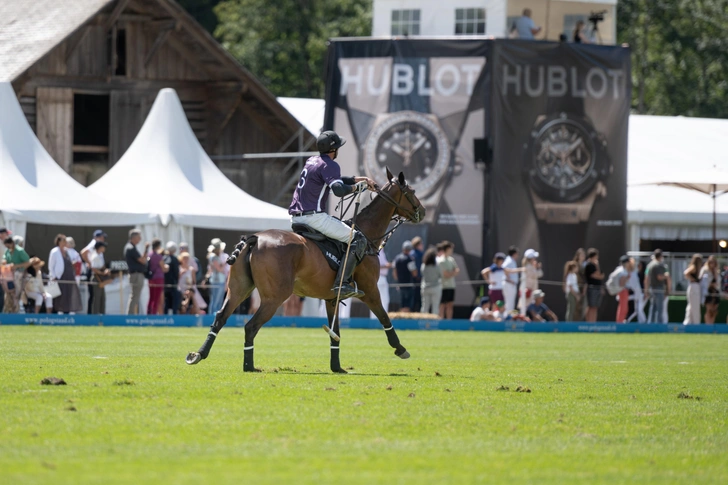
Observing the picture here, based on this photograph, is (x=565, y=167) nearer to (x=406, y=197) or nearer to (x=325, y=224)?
(x=406, y=197)

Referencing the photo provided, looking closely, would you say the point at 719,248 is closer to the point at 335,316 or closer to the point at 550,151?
the point at 550,151

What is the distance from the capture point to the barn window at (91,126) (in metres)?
41.2

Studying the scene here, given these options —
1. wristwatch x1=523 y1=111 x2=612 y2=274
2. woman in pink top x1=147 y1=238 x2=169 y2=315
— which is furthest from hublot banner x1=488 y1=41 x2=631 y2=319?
woman in pink top x1=147 y1=238 x2=169 y2=315

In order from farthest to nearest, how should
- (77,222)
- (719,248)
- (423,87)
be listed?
1. (719,248)
2. (423,87)
3. (77,222)

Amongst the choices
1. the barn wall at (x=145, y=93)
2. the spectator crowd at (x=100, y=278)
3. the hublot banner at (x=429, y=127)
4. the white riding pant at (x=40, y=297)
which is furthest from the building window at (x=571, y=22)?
the white riding pant at (x=40, y=297)

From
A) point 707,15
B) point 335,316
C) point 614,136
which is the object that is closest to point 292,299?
point 614,136

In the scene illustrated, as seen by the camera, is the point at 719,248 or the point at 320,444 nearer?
the point at 320,444

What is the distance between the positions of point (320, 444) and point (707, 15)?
195ft

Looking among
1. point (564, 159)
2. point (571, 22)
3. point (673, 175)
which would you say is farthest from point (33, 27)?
point (673, 175)

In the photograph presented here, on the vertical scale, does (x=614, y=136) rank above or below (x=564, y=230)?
above

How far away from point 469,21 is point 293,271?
79.0 ft

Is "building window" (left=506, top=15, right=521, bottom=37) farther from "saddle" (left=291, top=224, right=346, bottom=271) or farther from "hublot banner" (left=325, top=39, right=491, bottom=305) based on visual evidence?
"saddle" (left=291, top=224, right=346, bottom=271)

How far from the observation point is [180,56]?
4209 centimetres

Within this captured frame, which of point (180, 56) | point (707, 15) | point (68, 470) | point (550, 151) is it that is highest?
point (707, 15)
